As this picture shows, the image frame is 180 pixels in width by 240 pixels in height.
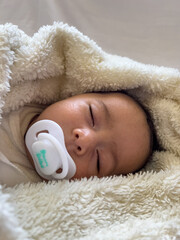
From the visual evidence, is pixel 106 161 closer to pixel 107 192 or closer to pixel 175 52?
pixel 107 192

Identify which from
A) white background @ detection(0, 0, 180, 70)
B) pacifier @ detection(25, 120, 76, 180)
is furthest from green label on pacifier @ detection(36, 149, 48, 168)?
white background @ detection(0, 0, 180, 70)

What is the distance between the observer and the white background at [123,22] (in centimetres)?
129

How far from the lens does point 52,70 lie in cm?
103

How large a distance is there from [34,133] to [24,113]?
12 centimetres

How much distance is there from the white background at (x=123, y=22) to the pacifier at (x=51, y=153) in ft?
1.78

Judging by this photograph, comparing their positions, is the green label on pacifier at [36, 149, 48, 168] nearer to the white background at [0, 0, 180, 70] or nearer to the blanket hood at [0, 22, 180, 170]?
the blanket hood at [0, 22, 180, 170]

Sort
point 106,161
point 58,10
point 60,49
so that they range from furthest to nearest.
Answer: point 58,10 < point 60,49 < point 106,161

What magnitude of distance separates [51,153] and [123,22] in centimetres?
71

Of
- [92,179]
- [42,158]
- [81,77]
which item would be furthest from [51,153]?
[81,77]

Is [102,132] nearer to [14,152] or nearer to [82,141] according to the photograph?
[82,141]

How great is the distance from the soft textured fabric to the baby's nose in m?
0.18

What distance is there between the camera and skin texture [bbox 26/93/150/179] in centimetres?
93

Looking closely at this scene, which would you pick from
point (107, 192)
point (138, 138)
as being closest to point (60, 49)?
point (138, 138)

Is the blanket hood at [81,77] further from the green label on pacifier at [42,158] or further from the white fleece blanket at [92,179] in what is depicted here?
the green label on pacifier at [42,158]
